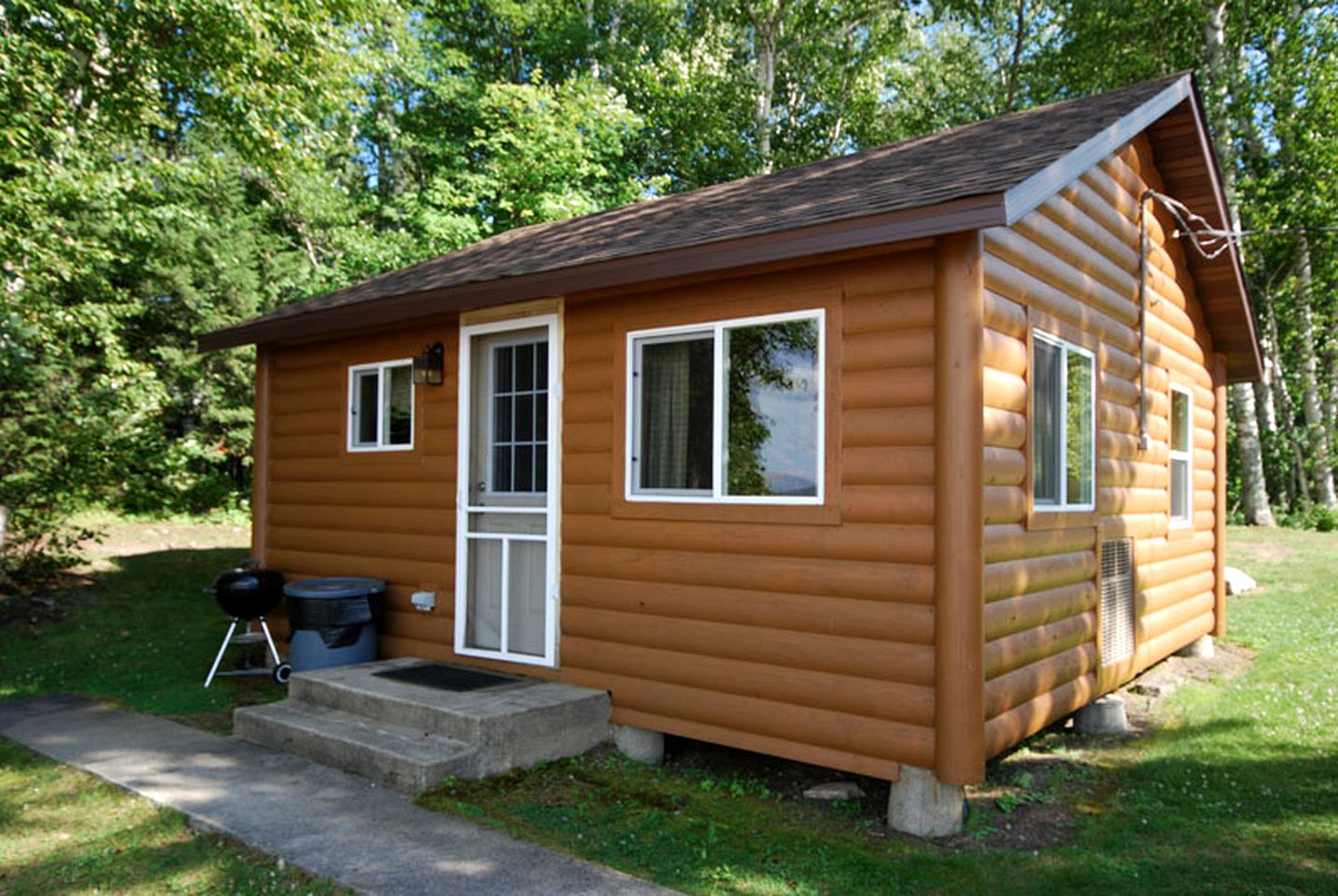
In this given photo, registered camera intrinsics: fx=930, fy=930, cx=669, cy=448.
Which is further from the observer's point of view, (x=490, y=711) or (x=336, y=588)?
(x=336, y=588)

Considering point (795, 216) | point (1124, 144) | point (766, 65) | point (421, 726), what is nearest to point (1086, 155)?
point (1124, 144)

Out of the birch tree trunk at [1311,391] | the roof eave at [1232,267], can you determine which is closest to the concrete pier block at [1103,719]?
the roof eave at [1232,267]

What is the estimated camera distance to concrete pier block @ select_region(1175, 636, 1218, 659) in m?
8.19

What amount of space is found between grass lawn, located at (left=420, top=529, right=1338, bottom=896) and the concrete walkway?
23 centimetres

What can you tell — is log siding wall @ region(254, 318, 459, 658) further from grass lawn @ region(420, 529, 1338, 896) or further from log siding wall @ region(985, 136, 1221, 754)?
log siding wall @ region(985, 136, 1221, 754)

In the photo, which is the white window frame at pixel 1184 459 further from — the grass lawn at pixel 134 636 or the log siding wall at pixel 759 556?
the grass lawn at pixel 134 636

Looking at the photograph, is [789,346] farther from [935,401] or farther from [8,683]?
[8,683]

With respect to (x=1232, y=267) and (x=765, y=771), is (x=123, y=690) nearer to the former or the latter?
(x=765, y=771)

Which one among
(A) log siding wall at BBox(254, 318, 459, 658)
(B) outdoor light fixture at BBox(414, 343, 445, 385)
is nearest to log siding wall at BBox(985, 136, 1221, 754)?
(A) log siding wall at BBox(254, 318, 459, 658)

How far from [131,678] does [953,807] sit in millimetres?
6322

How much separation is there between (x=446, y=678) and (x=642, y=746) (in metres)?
1.42

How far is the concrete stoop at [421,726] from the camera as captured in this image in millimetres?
4883

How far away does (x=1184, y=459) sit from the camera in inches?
320

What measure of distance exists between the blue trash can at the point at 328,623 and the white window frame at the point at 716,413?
2.43 metres
